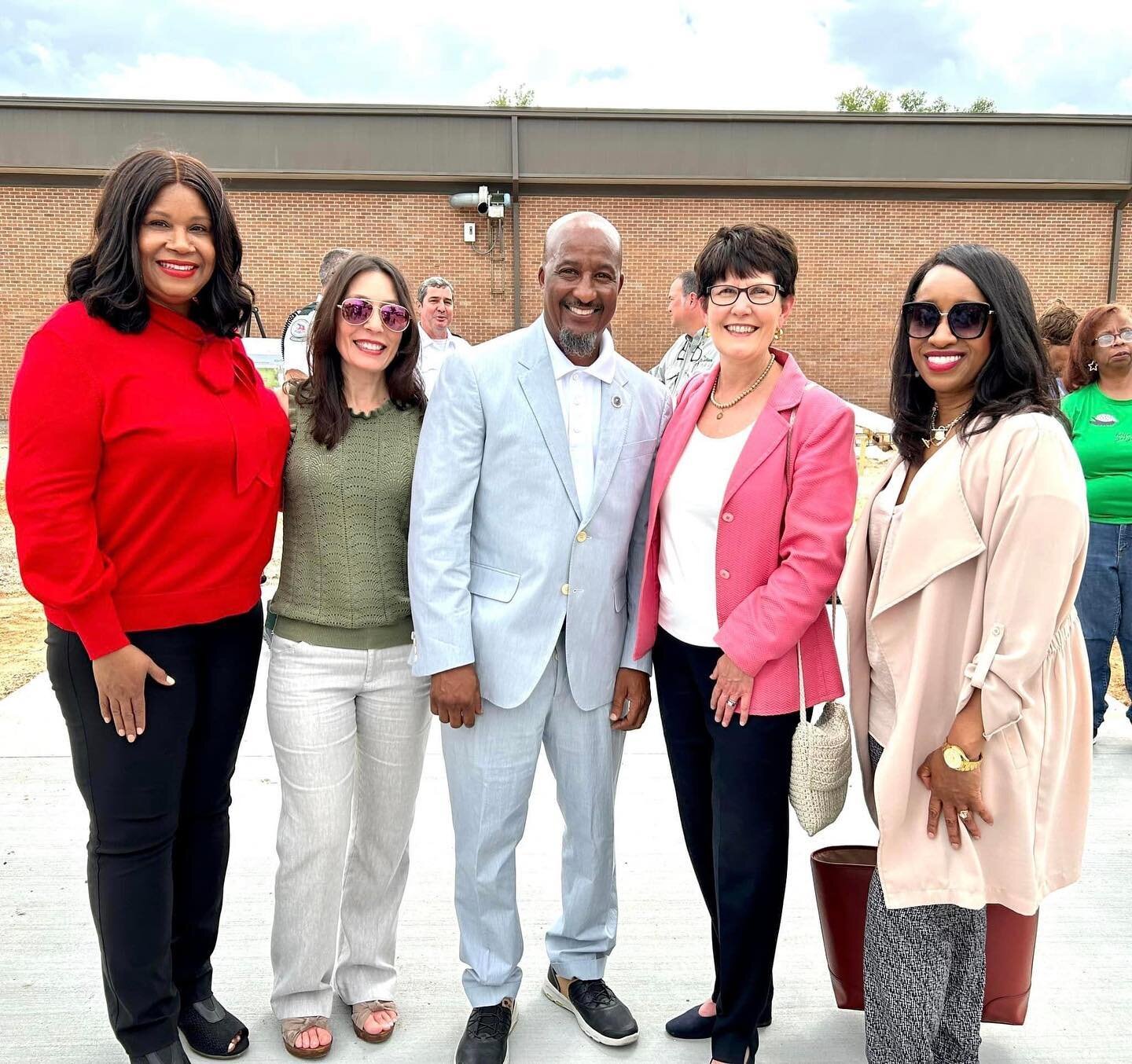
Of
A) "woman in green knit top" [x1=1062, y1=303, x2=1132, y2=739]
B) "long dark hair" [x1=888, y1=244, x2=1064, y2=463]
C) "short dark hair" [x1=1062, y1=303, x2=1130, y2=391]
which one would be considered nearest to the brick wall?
"short dark hair" [x1=1062, y1=303, x2=1130, y2=391]

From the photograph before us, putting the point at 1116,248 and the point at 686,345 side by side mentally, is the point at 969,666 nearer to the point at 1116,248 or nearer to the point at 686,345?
the point at 686,345

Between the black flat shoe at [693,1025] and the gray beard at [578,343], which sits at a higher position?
the gray beard at [578,343]

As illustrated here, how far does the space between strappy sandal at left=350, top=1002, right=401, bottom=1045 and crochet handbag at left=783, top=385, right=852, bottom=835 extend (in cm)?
117

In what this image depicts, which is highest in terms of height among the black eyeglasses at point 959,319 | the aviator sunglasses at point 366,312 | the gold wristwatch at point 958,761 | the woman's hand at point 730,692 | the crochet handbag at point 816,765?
the aviator sunglasses at point 366,312

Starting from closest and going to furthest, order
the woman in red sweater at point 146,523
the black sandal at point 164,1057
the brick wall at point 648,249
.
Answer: the woman in red sweater at point 146,523 → the black sandal at point 164,1057 → the brick wall at point 648,249

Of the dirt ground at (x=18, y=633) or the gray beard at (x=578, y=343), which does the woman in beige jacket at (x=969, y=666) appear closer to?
the gray beard at (x=578, y=343)

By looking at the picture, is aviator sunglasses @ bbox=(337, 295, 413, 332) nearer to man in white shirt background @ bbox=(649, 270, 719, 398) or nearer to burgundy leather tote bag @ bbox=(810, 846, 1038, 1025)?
burgundy leather tote bag @ bbox=(810, 846, 1038, 1025)

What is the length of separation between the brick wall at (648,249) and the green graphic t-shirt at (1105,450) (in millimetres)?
14369

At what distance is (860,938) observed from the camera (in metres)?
2.25

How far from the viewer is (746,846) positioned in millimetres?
2227

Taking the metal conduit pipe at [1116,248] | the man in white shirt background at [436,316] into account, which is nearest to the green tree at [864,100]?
the metal conduit pipe at [1116,248]

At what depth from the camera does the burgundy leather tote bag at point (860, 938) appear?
2.08m

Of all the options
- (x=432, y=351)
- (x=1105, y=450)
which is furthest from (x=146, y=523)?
(x=432, y=351)

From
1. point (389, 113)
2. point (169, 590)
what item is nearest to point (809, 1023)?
point (169, 590)
